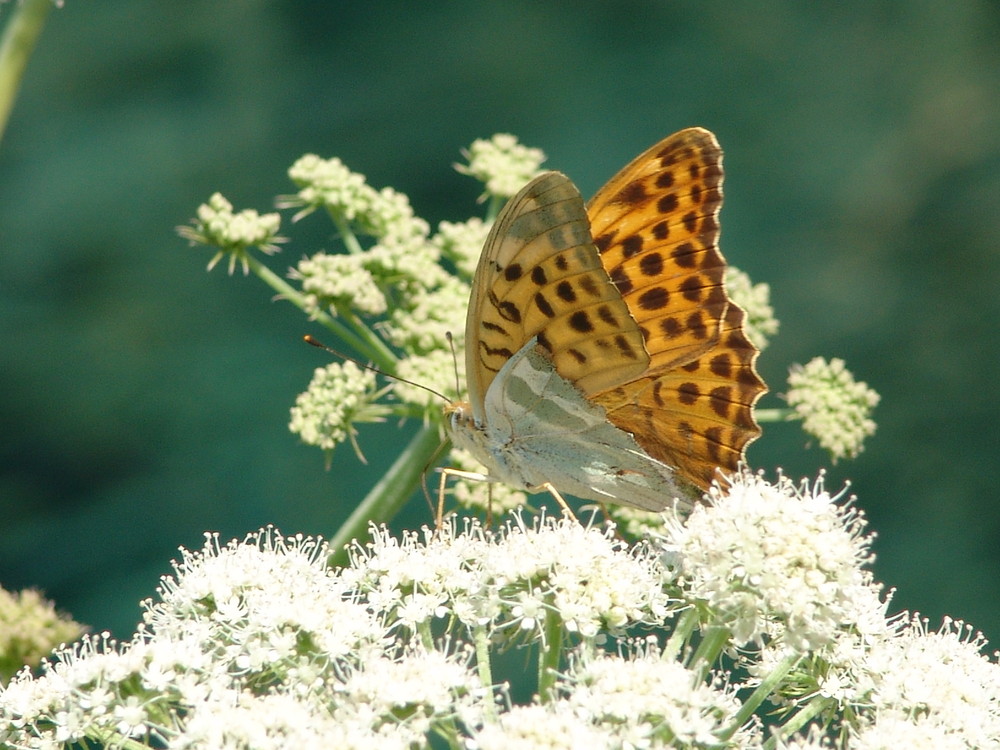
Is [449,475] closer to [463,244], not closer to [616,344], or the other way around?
[616,344]

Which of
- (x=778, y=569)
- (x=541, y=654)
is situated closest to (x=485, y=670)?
(x=541, y=654)

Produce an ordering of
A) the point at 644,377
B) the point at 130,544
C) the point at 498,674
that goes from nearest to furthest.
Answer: the point at 644,377 < the point at 498,674 < the point at 130,544

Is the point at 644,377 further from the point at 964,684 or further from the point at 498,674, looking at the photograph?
the point at 498,674

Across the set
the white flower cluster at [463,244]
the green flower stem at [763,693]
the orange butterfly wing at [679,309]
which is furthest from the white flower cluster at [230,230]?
the green flower stem at [763,693]

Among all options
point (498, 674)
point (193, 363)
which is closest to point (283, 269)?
point (193, 363)

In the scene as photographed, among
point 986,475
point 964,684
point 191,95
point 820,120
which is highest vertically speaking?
point 820,120

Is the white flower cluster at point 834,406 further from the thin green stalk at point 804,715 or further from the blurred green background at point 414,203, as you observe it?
the blurred green background at point 414,203

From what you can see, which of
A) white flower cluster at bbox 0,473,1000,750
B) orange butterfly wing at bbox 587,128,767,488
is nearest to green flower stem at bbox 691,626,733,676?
white flower cluster at bbox 0,473,1000,750
